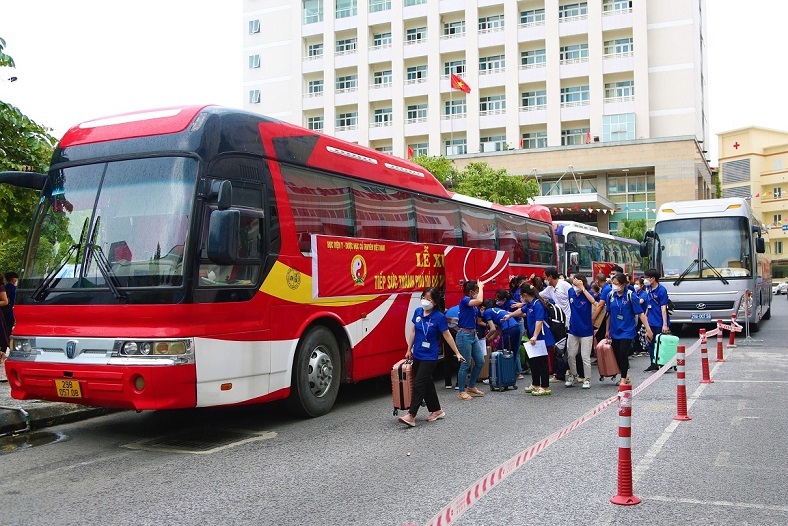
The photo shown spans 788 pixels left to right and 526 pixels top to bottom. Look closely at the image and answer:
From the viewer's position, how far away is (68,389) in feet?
23.6

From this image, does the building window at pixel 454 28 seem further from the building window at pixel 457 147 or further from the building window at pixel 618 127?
Result: the building window at pixel 618 127

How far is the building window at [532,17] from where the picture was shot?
56.0 meters

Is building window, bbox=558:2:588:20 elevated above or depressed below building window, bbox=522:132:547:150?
above

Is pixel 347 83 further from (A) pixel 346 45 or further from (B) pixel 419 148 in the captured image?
(B) pixel 419 148

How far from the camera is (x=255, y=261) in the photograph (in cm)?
787

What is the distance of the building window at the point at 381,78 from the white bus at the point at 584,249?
33951 millimetres

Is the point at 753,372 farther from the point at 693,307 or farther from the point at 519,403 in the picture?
the point at 693,307

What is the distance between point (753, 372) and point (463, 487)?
8.47 meters

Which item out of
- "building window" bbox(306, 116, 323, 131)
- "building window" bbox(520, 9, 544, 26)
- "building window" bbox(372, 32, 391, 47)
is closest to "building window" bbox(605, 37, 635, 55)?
"building window" bbox(520, 9, 544, 26)

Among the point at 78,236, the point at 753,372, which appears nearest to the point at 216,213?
the point at 78,236

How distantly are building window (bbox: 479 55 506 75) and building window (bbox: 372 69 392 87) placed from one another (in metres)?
7.89

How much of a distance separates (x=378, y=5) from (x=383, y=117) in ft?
30.4

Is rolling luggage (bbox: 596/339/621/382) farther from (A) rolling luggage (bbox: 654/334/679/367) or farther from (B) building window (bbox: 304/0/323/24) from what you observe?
(B) building window (bbox: 304/0/323/24)

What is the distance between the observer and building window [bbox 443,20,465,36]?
192ft
